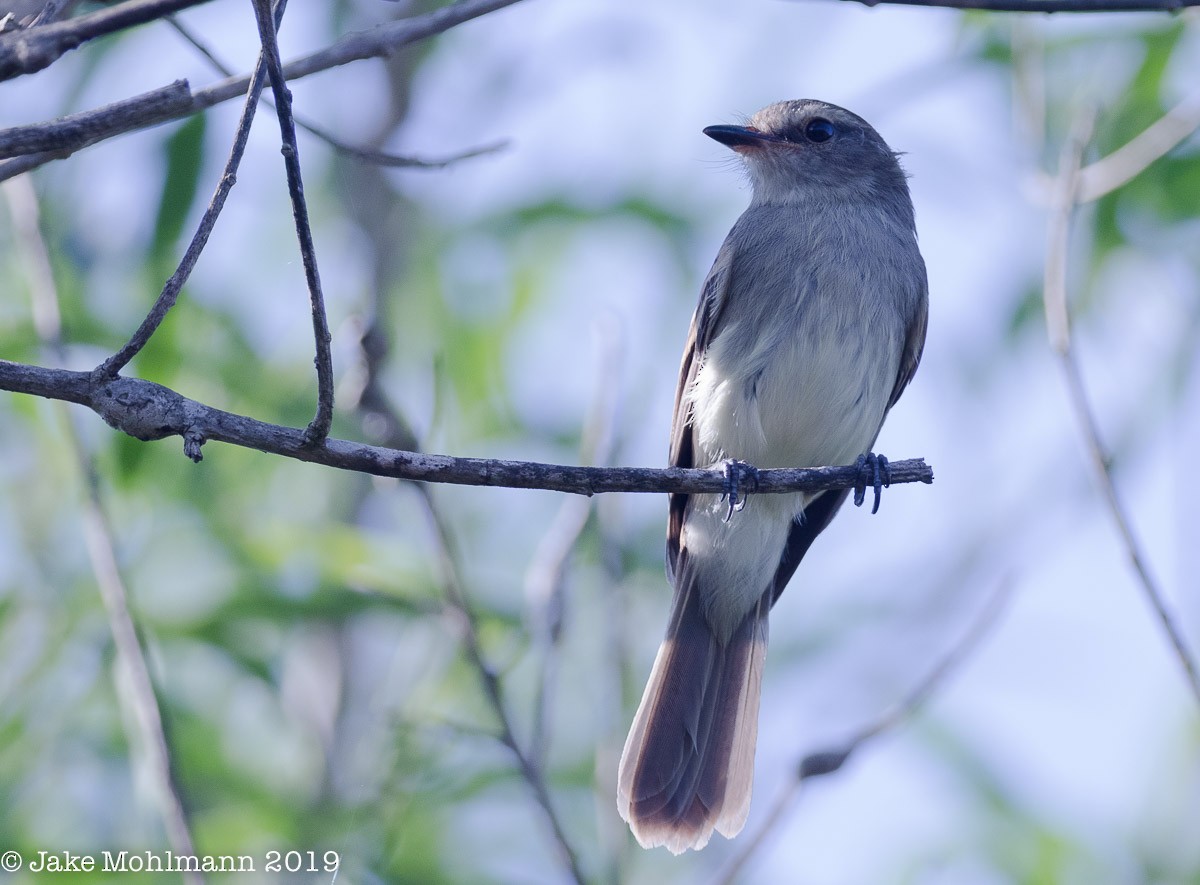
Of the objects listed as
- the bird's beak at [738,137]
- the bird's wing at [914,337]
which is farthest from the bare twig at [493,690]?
the bird's beak at [738,137]

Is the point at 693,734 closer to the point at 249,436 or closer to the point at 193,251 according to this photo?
the point at 249,436

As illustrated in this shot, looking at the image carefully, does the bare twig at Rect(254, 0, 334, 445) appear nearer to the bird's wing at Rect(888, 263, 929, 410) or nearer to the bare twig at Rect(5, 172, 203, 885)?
the bare twig at Rect(5, 172, 203, 885)

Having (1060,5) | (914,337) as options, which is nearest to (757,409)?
(914,337)

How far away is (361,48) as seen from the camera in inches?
96.7

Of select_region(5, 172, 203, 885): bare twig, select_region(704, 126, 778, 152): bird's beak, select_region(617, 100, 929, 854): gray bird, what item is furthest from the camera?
select_region(704, 126, 778, 152): bird's beak

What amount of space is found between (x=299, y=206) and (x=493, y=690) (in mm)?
1620

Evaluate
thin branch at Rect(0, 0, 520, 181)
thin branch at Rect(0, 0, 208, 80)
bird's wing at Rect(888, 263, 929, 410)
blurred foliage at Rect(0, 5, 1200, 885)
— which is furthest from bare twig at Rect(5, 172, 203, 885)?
bird's wing at Rect(888, 263, 929, 410)

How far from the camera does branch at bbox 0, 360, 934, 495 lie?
216cm

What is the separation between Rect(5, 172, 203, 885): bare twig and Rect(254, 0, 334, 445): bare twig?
3.38 feet

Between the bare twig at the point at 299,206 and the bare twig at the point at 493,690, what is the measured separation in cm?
122

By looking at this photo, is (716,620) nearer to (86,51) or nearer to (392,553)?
(392,553)

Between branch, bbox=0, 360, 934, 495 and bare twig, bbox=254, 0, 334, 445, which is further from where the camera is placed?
Result: branch, bbox=0, 360, 934, 495

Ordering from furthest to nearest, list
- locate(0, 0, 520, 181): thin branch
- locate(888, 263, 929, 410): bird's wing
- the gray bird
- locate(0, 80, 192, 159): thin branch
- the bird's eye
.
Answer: the bird's eye < locate(888, 263, 929, 410): bird's wing < the gray bird < locate(0, 0, 520, 181): thin branch < locate(0, 80, 192, 159): thin branch

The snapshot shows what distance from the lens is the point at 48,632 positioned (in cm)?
404
